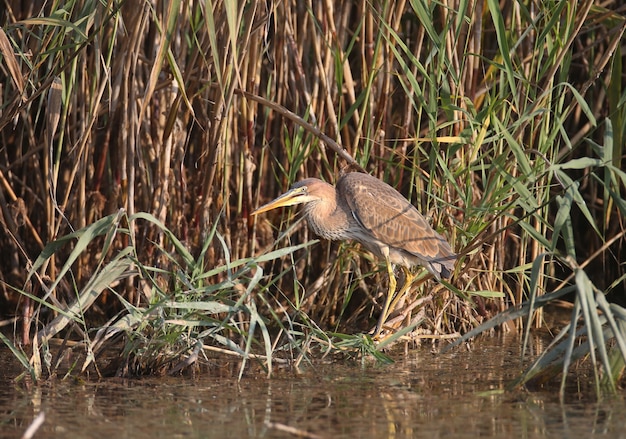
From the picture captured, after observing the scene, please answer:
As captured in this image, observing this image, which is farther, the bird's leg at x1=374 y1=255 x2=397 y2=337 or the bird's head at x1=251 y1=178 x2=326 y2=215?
the bird's head at x1=251 y1=178 x2=326 y2=215

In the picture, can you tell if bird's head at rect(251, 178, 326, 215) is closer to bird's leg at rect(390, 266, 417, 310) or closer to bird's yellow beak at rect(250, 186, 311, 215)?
bird's yellow beak at rect(250, 186, 311, 215)

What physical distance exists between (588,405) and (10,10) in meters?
3.04

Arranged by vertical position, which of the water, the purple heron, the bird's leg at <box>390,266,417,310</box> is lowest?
the water

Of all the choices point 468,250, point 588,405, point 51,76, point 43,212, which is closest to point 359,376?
point 468,250

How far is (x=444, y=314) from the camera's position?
479 cm

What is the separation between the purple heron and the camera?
4.62 m

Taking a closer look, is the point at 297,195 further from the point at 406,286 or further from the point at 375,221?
the point at 406,286

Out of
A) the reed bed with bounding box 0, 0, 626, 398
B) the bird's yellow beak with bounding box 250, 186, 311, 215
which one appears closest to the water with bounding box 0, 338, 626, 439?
the reed bed with bounding box 0, 0, 626, 398

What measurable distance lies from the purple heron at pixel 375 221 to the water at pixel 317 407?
602 mm

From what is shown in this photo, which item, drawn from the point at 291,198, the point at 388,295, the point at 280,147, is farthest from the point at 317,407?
the point at 280,147

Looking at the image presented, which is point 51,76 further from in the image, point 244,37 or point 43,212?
point 43,212

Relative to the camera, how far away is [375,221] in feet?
15.8

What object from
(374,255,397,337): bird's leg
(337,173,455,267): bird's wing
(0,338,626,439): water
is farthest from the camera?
(337,173,455,267): bird's wing

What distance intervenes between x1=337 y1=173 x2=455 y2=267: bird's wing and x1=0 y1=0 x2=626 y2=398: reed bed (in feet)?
0.36
